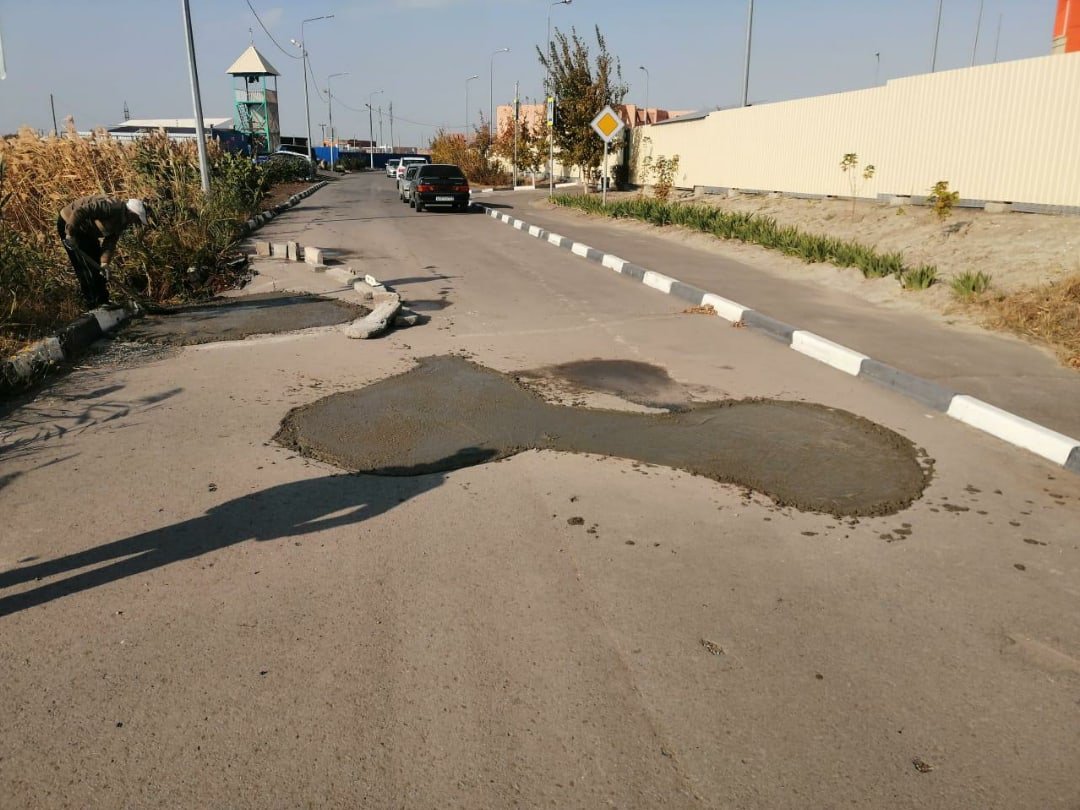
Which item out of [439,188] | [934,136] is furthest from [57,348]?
[439,188]

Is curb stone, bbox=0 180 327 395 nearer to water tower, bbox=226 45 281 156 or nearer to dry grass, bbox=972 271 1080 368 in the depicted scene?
dry grass, bbox=972 271 1080 368

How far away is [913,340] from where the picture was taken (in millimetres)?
7895

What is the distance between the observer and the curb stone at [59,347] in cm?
613

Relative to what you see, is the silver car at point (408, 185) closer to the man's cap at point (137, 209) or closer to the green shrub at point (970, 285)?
the man's cap at point (137, 209)

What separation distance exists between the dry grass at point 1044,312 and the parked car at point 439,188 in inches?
792

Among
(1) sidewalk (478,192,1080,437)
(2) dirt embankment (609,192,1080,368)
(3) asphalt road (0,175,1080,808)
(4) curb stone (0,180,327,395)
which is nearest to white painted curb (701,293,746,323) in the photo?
(1) sidewalk (478,192,1080,437)

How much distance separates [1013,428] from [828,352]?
223cm

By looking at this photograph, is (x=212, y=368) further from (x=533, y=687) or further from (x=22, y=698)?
(x=533, y=687)

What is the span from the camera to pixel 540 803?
7.20ft

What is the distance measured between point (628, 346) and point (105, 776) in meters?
6.18

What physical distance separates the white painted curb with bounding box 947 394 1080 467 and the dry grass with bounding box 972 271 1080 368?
2439 mm

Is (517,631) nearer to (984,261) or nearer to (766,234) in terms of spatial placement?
(984,261)

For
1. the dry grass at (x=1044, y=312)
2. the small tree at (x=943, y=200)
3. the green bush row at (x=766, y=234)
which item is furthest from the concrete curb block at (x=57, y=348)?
the small tree at (x=943, y=200)

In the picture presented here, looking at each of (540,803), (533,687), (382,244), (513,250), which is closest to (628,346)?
(533,687)
